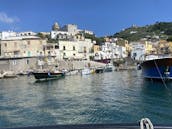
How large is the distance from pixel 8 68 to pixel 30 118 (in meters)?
77.4

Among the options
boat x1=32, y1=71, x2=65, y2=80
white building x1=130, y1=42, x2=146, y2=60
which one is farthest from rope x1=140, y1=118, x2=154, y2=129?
white building x1=130, y1=42, x2=146, y2=60

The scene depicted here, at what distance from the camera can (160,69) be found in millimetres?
35031

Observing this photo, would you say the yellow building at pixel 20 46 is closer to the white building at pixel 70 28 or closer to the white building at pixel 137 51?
the white building at pixel 137 51

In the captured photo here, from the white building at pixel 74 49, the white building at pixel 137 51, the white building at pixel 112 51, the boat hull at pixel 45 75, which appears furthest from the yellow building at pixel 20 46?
the boat hull at pixel 45 75

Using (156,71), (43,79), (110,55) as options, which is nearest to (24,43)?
(110,55)

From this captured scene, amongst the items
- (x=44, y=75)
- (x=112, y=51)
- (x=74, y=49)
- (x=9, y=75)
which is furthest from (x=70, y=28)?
(x=44, y=75)

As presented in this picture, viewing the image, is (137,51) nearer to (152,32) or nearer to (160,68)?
(152,32)

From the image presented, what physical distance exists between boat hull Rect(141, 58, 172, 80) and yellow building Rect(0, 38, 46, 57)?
198 feet

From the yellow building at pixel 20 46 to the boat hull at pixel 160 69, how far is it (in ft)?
198

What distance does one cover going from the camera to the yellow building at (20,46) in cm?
9562

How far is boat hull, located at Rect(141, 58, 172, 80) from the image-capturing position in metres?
33.8

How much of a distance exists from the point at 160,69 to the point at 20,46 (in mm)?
66249

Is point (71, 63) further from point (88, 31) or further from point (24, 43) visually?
point (88, 31)

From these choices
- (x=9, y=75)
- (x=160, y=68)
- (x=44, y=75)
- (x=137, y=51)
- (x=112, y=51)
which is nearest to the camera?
(x=160, y=68)
